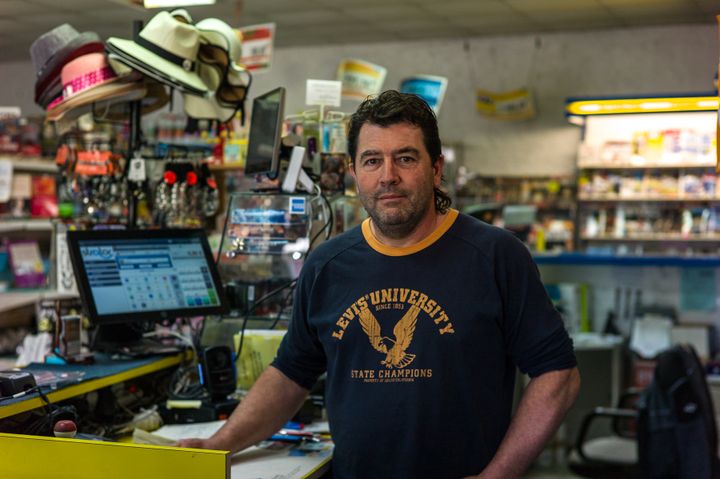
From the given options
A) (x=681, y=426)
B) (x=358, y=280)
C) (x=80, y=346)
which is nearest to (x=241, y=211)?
(x=80, y=346)

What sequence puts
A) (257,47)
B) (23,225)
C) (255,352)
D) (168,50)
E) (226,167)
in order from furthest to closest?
(257,47), (23,225), (226,167), (168,50), (255,352)

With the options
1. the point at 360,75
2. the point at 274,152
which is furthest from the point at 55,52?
the point at 360,75

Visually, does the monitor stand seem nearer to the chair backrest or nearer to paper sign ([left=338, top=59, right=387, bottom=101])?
the chair backrest

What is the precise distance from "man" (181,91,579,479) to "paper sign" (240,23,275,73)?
5.42 meters

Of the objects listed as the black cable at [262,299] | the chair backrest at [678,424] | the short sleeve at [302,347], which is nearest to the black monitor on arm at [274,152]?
the black cable at [262,299]

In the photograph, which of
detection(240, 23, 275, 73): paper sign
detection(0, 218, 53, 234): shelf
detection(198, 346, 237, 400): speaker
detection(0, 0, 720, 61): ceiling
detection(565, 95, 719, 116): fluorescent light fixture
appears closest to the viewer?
detection(198, 346, 237, 400): speaker

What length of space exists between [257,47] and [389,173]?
5.69 m

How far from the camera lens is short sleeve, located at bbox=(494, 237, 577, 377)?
2.13 meters

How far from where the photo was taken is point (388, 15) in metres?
9.21

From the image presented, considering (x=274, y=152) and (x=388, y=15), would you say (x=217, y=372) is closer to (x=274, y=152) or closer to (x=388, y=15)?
(x=274, y=152)

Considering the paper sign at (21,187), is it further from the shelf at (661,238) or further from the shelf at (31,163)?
the shelf at (661,238)

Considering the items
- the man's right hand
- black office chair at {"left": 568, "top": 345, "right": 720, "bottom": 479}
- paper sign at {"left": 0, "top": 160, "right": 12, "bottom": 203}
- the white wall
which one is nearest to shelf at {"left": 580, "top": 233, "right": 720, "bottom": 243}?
the white wall

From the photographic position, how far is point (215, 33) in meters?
3.48

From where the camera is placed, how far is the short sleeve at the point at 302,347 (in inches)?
93.3
